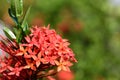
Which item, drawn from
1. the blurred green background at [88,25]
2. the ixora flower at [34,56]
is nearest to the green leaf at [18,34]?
the ixora flower at [34,56]

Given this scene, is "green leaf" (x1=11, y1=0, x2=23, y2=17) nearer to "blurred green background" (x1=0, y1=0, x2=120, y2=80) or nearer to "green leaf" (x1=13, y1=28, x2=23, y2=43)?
"green leaf" (x1=13, y1=28, x2=23, y2=43)

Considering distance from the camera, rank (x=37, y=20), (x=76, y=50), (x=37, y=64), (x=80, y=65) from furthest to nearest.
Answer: (x=37, y=20)
(x=76, y=50)
(x=80, y=65)
(x=37, y=64)

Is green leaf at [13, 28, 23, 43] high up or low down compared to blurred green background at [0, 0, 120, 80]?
down

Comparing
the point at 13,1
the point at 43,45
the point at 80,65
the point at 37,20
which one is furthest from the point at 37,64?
the point at 37,20

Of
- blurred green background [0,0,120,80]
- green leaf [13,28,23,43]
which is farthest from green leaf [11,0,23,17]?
blurred green background [0,0,120,80]

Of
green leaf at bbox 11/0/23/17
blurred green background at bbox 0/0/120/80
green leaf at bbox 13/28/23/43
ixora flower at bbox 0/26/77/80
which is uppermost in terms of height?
blurred green background at bbox 0/0/120/80

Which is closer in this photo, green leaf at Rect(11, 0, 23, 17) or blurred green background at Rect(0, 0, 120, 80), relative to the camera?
green leaf at Rect(11, 0, 23, 17)

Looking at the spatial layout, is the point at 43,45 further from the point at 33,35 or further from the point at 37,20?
the point at 37,20
